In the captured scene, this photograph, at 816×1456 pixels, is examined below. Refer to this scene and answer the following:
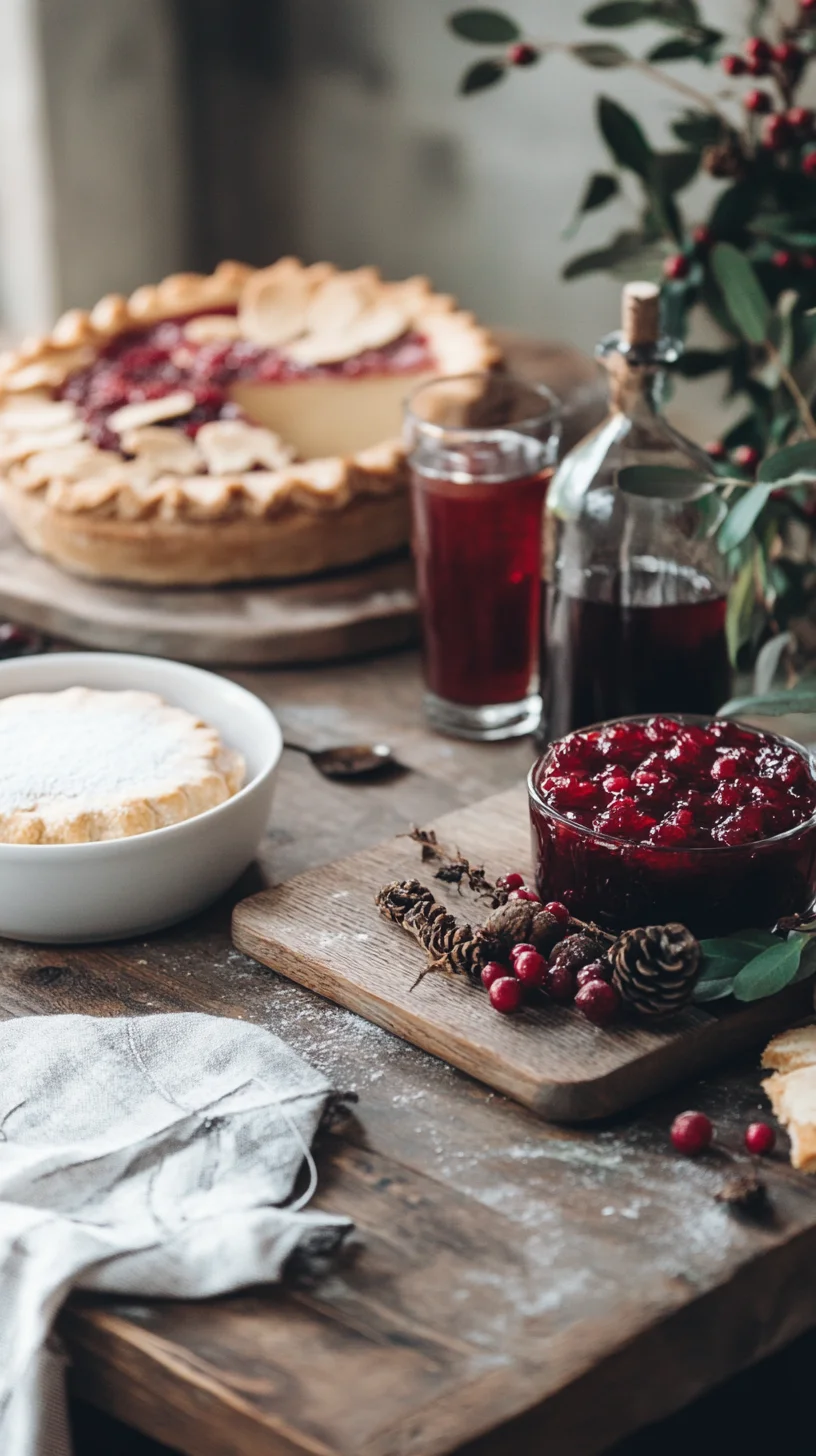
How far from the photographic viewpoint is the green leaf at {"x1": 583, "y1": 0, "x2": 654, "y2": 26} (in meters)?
2.32

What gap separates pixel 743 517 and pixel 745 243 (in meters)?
0.75

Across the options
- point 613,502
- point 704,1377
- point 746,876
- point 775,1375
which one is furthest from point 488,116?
point 704,1377

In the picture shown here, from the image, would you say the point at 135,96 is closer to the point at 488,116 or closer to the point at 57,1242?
the point at 488,116

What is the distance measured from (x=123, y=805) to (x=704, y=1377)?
80cm

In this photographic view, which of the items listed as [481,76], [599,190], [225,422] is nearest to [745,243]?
[599,190]

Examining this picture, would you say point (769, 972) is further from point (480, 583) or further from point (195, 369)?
point (195, 369)

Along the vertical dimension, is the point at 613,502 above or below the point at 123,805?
above

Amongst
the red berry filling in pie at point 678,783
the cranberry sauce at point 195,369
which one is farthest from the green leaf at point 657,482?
the cranberry sauce at point 195,369

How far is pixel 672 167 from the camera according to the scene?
2.38m

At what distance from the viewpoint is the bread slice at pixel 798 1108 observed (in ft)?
4.42

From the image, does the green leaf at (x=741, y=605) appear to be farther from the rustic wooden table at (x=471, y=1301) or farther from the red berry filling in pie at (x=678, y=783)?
the rustic wooden table at (x=471, y=1301)

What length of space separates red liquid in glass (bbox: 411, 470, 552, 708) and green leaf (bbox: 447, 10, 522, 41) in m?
0.74

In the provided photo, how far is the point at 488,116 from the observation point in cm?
341

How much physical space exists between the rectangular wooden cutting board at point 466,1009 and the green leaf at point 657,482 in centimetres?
42
